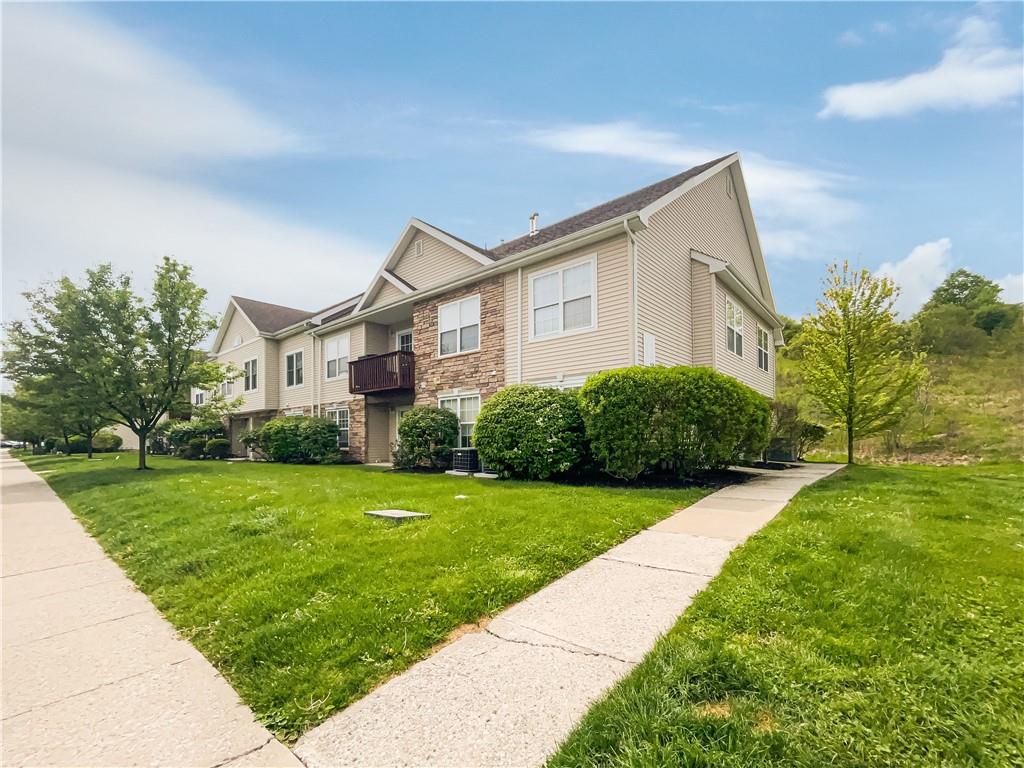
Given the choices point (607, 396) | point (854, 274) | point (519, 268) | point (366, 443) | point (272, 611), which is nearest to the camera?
point (272, 611)

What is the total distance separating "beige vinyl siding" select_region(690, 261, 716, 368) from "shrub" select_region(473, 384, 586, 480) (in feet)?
14.8

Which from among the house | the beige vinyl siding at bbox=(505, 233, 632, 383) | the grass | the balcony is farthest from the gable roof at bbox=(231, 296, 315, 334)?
the grass

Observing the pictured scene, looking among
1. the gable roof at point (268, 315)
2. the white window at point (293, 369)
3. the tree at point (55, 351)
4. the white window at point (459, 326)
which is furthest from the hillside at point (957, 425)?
the gable roof at point (268, 315)

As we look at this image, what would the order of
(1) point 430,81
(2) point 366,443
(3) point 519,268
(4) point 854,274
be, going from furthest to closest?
(2) point 366,443, (4) point 854,274, (3) point 519,268, (1) point 430,81

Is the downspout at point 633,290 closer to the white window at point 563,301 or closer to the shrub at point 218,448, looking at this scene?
the white window at point 563,301

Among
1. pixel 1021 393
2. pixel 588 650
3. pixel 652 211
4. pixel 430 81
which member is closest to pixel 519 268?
→ pixel 652 211

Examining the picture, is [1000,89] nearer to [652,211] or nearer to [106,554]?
[652,211]

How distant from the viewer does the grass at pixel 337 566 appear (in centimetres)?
300

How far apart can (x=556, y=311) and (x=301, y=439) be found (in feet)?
39.2

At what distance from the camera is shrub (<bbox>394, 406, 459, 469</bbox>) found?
13539 millimetres

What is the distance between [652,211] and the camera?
438 inches

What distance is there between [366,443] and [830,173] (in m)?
17.0

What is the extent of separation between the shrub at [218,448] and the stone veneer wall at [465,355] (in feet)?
47.9

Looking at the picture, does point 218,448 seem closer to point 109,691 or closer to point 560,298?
point 560,298
